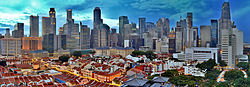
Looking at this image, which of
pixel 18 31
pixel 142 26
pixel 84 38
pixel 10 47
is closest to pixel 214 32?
pixel 142 26

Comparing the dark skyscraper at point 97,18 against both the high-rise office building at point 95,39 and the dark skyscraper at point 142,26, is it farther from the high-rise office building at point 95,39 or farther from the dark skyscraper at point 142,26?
the dark skyscraper at point 142,26

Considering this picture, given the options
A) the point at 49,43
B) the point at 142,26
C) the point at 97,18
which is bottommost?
the point at 49,43

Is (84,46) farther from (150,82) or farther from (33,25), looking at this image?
(150,82)

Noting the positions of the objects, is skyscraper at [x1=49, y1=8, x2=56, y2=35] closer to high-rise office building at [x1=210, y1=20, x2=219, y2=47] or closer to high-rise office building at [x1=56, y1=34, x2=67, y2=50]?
high-rise office building at [x1=56, y1=34, x2=67, y2=50]

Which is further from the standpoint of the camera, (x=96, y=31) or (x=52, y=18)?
(x=96, y=31)

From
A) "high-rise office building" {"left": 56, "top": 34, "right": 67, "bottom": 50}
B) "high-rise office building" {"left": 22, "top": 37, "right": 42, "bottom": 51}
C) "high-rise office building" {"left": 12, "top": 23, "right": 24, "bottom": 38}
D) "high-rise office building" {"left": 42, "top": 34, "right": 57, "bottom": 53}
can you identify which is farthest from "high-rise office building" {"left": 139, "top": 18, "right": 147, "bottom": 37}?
"high-rise office building" {"left": 12, "top": 23, "right": 24, "bottom": 38}

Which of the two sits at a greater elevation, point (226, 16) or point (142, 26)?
point (142, 26)

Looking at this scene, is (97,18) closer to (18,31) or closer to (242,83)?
(18,31)

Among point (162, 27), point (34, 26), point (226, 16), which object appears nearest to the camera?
point (226, 16)

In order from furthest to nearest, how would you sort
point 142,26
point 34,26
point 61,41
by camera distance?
point 142,26
point 34,26
point 61,41

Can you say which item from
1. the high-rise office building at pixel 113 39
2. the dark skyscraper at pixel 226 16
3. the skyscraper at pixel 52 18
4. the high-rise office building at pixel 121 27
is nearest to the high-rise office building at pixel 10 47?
the skyscraper at pixel 52 18

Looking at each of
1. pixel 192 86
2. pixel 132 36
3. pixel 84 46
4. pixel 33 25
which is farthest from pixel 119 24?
pixel 192 86
